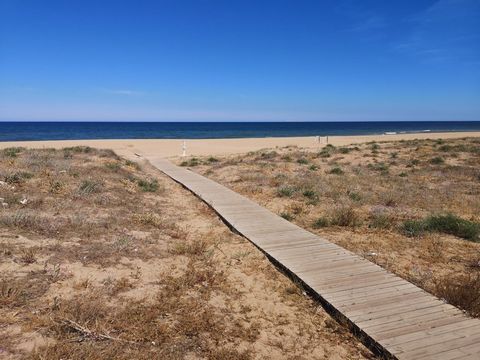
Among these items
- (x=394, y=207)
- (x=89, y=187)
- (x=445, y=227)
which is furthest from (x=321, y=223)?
(x=89, y=187)

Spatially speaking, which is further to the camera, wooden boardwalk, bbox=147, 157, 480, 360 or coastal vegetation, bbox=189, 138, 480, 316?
coastal vegetation, bbox=189, 138, 480, 316

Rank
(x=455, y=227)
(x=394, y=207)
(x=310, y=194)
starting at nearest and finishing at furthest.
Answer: (x=455, y=227)
(x=394, y=207)
(x=310, y=194)

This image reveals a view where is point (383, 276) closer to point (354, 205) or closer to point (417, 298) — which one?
point (417, 298)

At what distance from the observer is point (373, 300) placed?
18.1 feet

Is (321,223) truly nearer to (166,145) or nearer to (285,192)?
(285,192)

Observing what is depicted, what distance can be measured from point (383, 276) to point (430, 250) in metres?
2.06

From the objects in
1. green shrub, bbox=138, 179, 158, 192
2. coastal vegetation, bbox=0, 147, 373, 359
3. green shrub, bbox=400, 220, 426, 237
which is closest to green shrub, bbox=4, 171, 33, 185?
coastal vegetation, bbox=0, 147, 373, 359

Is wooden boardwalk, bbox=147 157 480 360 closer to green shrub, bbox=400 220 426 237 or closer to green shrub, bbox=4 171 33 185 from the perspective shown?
green shrub, bbox=400 220 426 237

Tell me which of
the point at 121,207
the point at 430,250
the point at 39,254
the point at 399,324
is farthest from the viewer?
the point at 121,207

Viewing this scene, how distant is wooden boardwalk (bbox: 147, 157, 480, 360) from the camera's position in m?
4.46

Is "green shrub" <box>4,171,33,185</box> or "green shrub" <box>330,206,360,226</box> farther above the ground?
"green shrub" <box>4,171,33,185</box>

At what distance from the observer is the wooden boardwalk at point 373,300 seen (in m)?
4.46

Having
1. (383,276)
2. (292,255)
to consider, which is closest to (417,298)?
(383,276)

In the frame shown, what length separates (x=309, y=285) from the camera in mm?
6020
